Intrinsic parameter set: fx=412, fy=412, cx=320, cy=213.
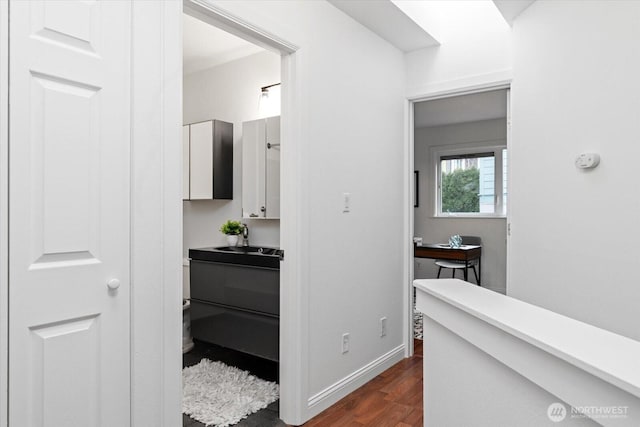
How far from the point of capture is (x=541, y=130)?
242cm

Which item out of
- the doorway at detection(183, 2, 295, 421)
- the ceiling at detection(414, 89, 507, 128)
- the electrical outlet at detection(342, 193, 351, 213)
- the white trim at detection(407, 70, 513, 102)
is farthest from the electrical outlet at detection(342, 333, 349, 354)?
the ceiling at detection(414, 89, 507, 128)

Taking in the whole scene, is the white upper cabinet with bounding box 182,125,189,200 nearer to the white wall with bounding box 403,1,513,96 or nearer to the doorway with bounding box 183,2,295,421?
the doorway with bounding box 183,2,295,421

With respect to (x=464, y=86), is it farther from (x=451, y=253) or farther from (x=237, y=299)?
(x=451, y=253)

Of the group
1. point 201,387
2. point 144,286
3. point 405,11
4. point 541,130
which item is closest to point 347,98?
point 405,11

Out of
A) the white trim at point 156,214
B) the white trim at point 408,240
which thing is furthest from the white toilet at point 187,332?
the white trim at point 156,214

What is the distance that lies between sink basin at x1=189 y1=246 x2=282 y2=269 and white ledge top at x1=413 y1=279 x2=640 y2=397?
5.14ft

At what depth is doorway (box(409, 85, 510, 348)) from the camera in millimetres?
5688

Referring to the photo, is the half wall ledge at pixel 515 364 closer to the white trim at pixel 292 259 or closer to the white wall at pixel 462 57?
the white trim at pixel 292 259

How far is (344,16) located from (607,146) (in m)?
1.68

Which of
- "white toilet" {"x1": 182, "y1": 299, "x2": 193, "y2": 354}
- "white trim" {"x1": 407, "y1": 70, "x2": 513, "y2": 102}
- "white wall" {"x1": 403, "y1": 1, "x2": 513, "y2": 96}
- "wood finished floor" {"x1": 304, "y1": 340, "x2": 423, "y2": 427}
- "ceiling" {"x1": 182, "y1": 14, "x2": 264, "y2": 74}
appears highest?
"ceiling" {"x1": 182, "y1": 14, "x2": 264, "y2": 74}

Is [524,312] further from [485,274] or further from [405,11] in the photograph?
[485,274]

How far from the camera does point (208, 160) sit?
11.6ft

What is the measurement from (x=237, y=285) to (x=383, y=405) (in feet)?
4.15

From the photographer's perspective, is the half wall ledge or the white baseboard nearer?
the half wall ledge
